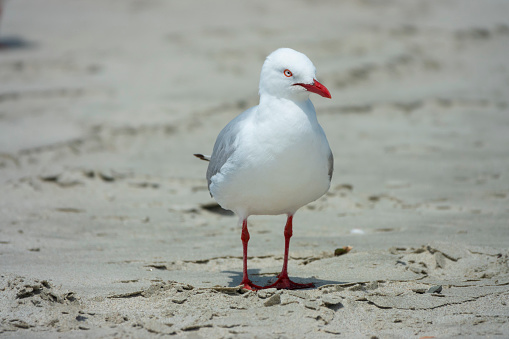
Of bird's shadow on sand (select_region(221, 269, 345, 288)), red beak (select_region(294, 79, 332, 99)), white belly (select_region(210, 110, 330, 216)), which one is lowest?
bird's shadow on sand (select_region(221, 269, 345, 288))

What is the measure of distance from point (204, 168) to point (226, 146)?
3246 millimetres

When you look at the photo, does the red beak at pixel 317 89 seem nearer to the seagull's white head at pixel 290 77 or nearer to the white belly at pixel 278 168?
the seagull's white head at pixel 290 77

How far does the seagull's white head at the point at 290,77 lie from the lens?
371cm

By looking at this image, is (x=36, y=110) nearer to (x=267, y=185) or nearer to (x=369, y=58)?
(x=369, y=58)

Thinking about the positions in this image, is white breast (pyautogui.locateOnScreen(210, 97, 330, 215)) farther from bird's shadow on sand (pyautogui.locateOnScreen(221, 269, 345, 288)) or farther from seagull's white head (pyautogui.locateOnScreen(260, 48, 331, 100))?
bird's shadow on sand (pyautogui.locateOnScreen(221, 269, 345, 288))

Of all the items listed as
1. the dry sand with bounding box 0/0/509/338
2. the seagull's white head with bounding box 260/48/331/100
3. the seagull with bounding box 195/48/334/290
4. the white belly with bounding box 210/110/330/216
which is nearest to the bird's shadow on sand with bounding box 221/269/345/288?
the dry sand with bounding box 0/0/509/338

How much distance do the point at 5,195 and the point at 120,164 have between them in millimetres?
1612

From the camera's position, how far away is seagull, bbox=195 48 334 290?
367 cm

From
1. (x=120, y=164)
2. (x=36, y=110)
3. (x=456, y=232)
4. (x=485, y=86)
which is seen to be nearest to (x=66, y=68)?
(x=36, y=110)

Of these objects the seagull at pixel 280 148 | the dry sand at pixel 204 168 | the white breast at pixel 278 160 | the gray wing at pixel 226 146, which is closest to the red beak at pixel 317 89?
the seagull at pixel 280 148

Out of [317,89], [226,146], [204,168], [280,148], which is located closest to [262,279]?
[226,146]

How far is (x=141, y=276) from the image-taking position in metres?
4.21

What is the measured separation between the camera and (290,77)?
3760 mm

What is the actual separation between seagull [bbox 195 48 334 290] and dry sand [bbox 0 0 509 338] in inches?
23.1
